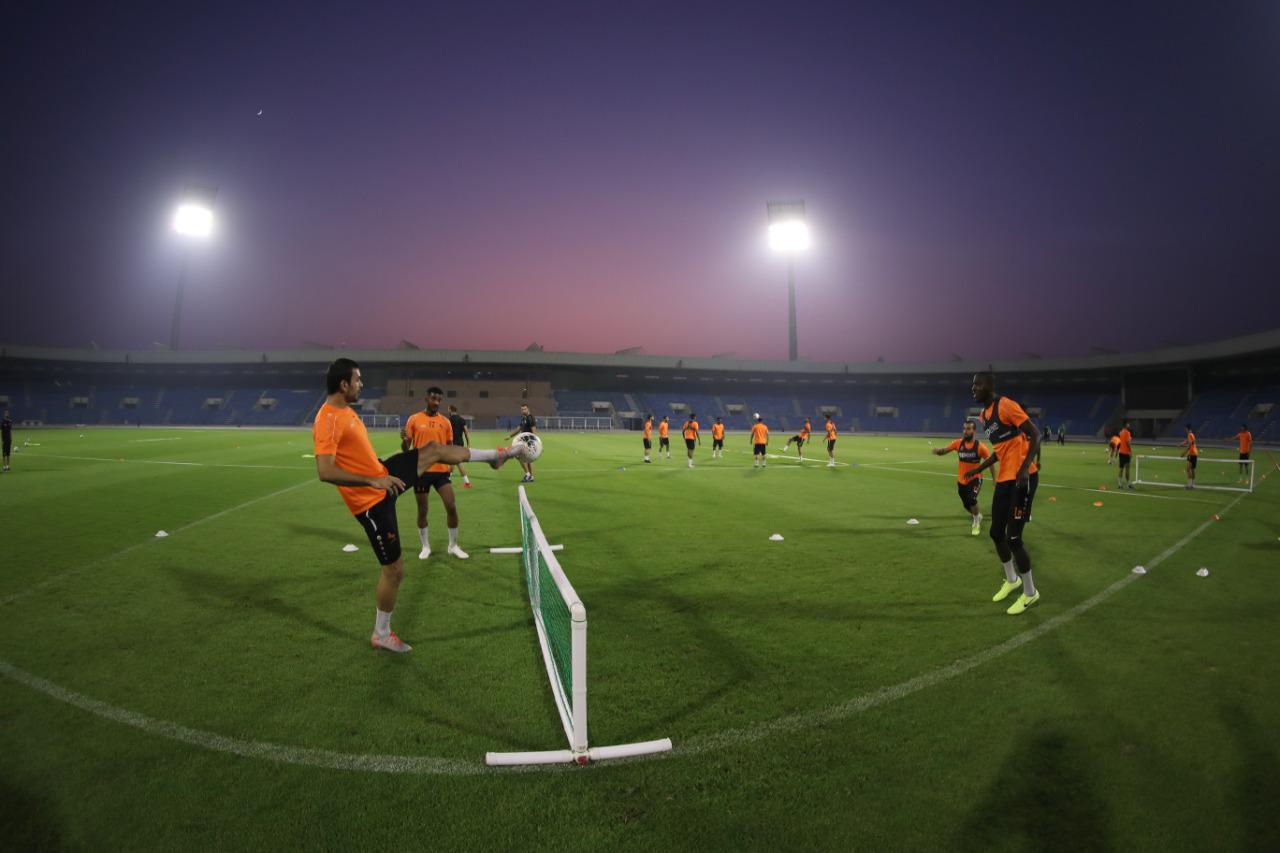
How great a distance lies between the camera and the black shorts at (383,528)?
505 cm

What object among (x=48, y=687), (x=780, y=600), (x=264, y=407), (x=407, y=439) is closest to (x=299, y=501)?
(x=407, y=439)

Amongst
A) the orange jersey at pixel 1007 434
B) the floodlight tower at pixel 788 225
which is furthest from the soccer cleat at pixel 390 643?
the floodlight tower at pixel 788 225

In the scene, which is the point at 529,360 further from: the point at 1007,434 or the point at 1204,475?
the point at 1007,434

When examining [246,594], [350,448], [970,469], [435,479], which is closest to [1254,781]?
[350,448]

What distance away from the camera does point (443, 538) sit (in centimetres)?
964

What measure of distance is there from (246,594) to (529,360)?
69701 millimetres

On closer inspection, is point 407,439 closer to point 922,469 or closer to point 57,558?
point 57,558

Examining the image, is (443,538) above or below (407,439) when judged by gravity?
below

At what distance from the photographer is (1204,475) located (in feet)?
71.4

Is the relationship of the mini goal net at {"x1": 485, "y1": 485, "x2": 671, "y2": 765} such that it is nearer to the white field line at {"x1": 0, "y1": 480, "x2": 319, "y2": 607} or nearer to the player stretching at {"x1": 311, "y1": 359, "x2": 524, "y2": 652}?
the player stretching at {"x1": 311, "y1": 359, "x2": 524, "y2": 652}

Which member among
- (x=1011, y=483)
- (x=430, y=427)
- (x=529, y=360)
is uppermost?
(x=529, y=360)

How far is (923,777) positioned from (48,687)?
6058mm

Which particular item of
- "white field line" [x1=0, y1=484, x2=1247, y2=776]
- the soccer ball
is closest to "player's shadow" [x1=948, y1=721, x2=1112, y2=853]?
"white field line" [x1=0, y1=484, x2=1247, y2=776]

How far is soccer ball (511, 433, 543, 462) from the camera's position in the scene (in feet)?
18.2
